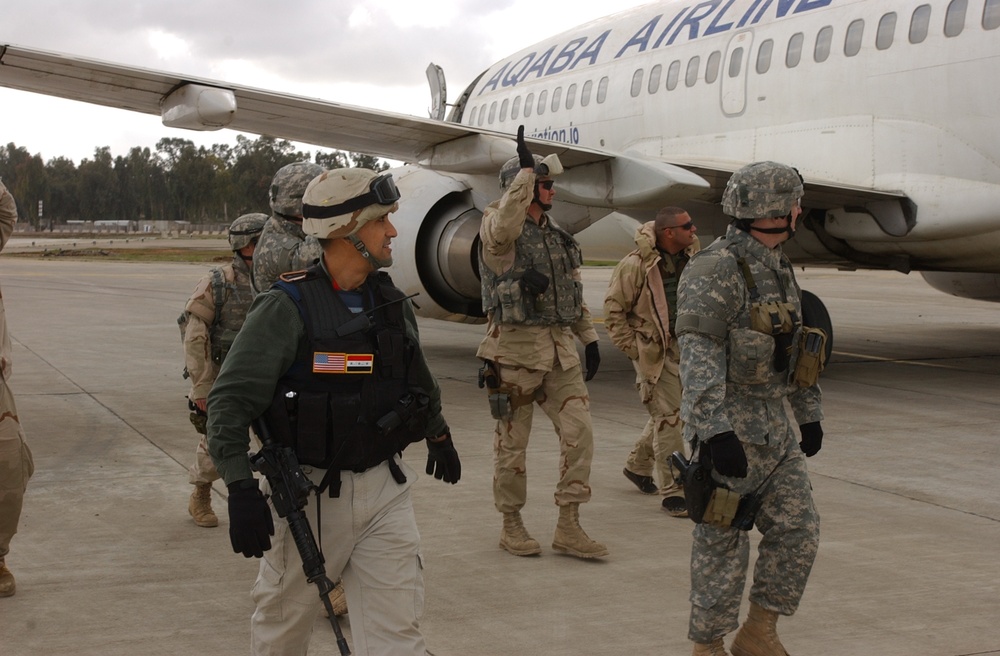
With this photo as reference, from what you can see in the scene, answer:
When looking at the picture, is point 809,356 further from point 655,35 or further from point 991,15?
point 655,35

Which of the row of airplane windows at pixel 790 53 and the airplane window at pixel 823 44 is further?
the airplane window at pixel 823 44

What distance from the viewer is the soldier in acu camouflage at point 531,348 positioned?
5.96 metres

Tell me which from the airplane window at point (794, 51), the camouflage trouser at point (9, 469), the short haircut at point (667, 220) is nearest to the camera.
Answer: the camouflage trouser at point (9, 469)

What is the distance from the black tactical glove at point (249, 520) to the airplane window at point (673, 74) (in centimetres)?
1082

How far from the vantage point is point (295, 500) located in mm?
3346

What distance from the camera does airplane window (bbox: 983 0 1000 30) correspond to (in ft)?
32.8

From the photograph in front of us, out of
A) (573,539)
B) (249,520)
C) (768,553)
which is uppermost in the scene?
(249,520)

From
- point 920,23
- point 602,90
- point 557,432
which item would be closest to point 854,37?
point 920,23

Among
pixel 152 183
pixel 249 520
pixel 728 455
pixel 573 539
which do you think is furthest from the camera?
pixel 152 183

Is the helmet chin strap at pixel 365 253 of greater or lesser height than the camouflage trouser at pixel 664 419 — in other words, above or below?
above

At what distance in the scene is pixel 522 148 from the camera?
5.84 m

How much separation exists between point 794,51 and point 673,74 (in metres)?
1.85

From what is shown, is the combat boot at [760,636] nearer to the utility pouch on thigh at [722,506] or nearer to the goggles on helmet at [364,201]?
the utility pouch on thigh at [722,506]

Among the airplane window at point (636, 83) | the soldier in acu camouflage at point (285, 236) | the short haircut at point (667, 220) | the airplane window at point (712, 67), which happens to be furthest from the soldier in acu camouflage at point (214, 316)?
the airplane window at point (636, 83)
